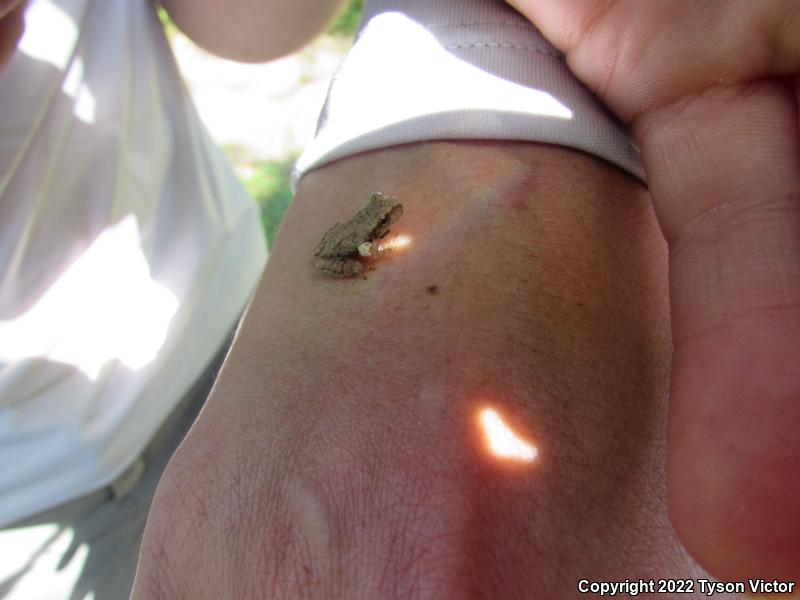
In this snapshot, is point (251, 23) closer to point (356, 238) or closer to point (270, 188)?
point (356, 238)

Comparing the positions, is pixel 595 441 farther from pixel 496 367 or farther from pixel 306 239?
pixel 306 239

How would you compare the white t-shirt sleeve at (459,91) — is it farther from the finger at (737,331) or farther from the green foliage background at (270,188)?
the green foliage background at (270,188)

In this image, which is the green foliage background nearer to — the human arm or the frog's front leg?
the human arm

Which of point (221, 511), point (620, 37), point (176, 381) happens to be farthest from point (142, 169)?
point (620, 37)

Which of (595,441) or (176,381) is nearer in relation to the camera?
(595,441)

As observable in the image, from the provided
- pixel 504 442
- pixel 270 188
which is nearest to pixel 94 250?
pixel 504 442
